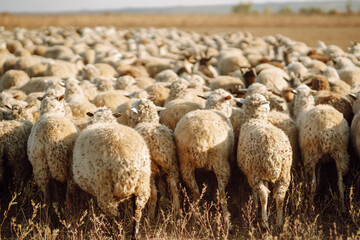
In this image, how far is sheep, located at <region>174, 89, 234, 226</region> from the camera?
15.0 ft

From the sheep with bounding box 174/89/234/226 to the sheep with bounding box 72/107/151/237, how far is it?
734mm

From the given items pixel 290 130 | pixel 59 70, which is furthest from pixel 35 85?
pixel 290 130

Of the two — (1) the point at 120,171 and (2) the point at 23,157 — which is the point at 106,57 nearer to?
(2) the point at 23,157

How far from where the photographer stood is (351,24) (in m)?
37.6

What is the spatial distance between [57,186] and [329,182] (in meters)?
3.69

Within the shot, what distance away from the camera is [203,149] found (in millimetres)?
4562

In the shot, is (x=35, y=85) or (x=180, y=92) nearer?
(x=180, y=92)

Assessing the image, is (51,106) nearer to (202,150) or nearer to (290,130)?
(202,150)

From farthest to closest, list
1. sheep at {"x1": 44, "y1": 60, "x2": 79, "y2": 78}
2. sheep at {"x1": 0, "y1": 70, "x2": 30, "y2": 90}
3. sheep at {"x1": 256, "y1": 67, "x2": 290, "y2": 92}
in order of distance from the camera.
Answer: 1. sheep at {"x1": 44, "y1": 60, "x2": 79, "y2": 78}
2. sheep at {"x1": 0, "y1": 70, "x2": 30, "y2": 90}
3. sheep at {"x1": 256, "y1": 67, "x2": 290, "y2": 92}

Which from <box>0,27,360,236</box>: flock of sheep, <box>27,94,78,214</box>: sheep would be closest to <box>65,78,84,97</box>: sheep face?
<box>0,27,360,236</box>: flock of sheep

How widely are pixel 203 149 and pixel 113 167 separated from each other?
124 centimetres

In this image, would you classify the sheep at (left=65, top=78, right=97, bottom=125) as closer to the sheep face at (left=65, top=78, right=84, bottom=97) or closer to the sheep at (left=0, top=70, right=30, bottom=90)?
the sheep face at (left=65, top=78, right=84, bottom=97)

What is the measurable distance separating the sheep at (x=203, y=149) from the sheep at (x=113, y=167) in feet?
2.41

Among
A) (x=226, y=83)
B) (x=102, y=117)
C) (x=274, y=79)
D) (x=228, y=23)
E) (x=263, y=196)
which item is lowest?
(x=228, y=23)
